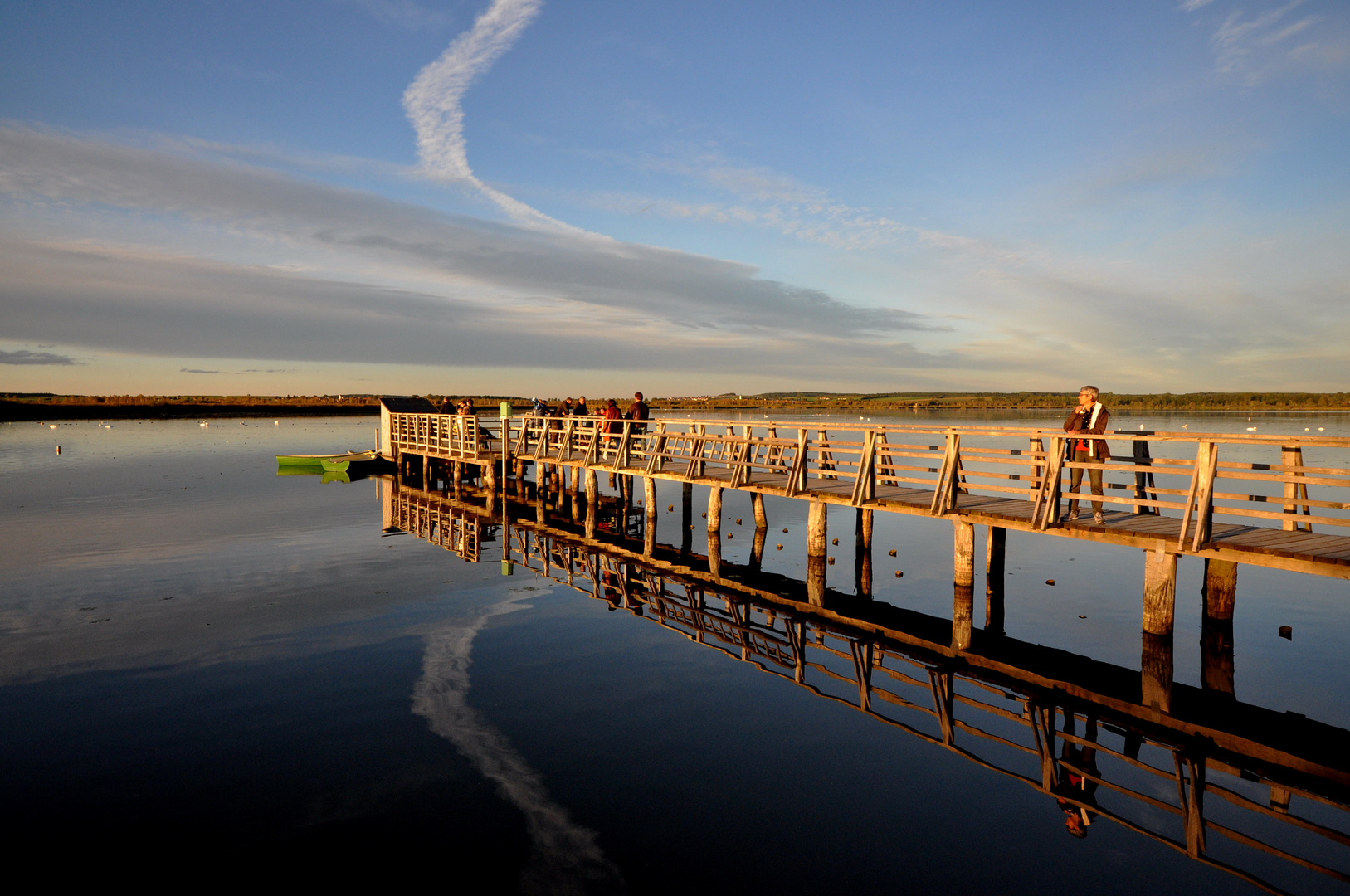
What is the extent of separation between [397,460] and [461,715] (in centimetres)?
3385

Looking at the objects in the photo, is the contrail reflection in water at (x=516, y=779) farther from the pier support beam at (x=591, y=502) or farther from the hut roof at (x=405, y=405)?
the hut roof at (x=405, y=405)

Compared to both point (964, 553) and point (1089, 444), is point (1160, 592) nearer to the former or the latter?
point (1089, 444)

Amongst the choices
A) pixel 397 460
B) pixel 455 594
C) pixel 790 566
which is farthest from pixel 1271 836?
pixel 397 460

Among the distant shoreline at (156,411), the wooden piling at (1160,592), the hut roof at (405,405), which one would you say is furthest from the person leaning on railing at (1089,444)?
the distant shoreline at (156,411)

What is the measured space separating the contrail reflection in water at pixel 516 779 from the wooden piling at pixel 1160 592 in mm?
9256

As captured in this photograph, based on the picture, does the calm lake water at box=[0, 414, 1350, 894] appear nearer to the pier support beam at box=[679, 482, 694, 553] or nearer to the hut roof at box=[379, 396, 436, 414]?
the pier support beam at box=[679, 482, 694, 553]

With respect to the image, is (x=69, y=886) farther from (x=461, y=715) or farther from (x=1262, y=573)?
(x=1262, y=573)

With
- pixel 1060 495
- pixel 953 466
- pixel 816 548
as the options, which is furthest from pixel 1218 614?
pixel 816 548

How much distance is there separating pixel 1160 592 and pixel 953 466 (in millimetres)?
3706

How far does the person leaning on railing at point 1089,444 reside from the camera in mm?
12242

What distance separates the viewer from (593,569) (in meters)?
18.4

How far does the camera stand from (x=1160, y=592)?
11211mm

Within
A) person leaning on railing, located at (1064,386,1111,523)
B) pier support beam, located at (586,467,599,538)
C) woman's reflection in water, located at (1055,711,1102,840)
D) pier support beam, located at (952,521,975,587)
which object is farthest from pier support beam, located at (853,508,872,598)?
pier support beam, located at (586,467,599,538)

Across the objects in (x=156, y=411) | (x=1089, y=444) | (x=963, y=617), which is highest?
(x=156, y=411)
